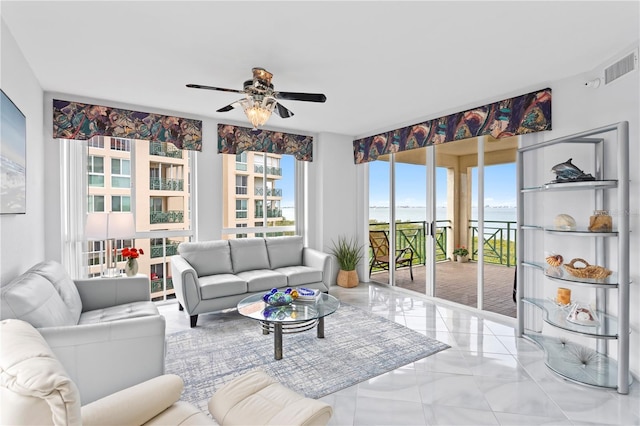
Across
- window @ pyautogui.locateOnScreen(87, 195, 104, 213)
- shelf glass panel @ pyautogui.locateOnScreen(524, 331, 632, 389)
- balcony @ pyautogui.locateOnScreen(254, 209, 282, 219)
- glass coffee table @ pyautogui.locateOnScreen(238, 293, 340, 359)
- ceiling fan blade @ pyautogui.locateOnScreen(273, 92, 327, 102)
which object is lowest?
shelf glass panel @ pyautogui.locateOnScreen(524, 331, 632, 389)

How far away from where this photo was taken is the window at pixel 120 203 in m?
4.06

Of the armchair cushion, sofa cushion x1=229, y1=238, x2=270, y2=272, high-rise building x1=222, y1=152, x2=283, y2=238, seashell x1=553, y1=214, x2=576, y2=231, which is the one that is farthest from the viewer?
high-rise building x1=222, y1=152, x2=283, y2=238

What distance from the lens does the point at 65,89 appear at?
3.44 m

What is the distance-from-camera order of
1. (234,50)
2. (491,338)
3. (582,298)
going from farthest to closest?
1. (491,338)
2. (582,298)
3. (234,50)

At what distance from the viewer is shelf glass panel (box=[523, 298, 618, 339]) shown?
2457mm

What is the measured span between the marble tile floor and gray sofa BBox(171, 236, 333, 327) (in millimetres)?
1844

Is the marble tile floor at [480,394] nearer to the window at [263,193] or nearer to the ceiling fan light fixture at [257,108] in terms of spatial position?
the ceiling fan light fixture at [257,108]

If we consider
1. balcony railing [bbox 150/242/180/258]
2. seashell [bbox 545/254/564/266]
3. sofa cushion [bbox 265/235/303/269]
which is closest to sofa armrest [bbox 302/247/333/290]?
sofa cushion [bbox 265/235/303/269]

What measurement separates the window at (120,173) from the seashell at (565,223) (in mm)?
4634

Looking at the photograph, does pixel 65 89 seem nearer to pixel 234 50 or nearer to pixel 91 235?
pixel 91 235

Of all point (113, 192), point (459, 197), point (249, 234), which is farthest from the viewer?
point (249, 234)

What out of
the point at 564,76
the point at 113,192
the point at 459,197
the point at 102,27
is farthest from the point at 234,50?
the point at 459,197

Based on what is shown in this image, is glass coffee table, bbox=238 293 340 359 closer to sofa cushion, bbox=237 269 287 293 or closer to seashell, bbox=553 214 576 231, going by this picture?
sofa cushion, bbox=237 269 287 293

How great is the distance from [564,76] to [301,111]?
2.75m
